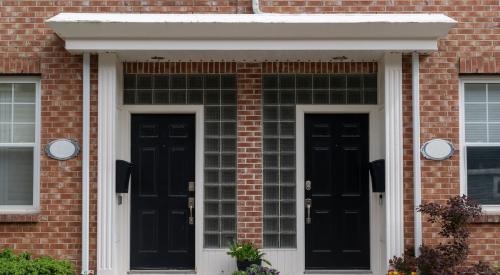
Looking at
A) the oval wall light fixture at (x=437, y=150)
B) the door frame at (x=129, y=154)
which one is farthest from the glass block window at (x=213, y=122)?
the oval wall light fixture at (x=437, y=150)

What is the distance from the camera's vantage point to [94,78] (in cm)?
877

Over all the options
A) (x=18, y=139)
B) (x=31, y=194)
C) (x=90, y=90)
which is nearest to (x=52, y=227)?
(x=31, y=194)

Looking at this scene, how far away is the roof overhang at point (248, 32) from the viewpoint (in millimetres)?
8062

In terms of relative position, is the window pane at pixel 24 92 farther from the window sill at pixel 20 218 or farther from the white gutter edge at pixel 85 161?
the window sill at pixel 20 218

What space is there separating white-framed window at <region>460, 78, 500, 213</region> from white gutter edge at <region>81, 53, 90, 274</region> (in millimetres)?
4932

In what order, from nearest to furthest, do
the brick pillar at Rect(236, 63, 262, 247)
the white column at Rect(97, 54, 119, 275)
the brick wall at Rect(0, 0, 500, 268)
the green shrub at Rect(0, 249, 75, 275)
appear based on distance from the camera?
1. the green shrub at Rect(0, 249, 75, 275)
2. the white column at Rect(97, 54, 119, 275)
3. the brick wall at Rect(0, 0, 500, 268)
4. the brick pillar at Rect(236, 63, 262, 247)

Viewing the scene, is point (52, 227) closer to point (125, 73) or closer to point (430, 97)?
point (125, 73)

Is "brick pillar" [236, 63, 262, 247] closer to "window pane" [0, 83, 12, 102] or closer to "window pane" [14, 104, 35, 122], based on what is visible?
"window pane" [14, 104, 35, 122]

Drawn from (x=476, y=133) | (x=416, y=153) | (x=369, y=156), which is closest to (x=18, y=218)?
(x=369, y=156)

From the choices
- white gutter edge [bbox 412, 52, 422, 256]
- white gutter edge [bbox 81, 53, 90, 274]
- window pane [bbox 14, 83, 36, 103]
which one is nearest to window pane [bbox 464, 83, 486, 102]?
white gutter edge [bbox 412, 52, 422, 256]

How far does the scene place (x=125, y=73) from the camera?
926cm

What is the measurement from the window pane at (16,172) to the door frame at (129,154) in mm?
1210

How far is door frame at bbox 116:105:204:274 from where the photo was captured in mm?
9188

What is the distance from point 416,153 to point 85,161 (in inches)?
166
